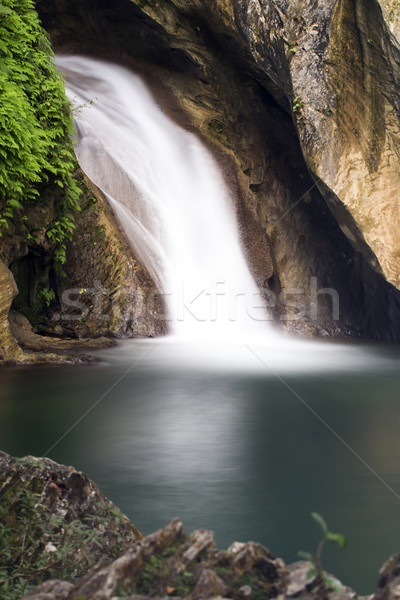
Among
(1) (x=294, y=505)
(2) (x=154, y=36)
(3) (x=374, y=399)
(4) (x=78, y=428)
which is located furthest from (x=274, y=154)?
(1) (x=294, y=505)

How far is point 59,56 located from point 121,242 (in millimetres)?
7841

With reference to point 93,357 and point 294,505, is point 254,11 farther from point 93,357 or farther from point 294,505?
point 294,505

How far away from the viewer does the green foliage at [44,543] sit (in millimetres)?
2889

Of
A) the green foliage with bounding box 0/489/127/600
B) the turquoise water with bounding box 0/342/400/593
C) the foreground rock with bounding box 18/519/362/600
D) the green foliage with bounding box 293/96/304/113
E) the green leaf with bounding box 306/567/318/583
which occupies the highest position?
the green foliage with bounding box 293/96/304/113

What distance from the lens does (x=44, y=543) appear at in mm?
3062

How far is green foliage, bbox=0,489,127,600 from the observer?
2.89m

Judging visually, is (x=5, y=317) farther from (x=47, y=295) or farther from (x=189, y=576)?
(x=189, y=576)

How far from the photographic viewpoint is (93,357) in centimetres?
1068

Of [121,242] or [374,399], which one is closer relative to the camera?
[374,399]

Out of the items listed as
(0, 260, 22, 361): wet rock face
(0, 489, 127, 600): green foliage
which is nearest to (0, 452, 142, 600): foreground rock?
(0, 489, 127, 600): green foliage

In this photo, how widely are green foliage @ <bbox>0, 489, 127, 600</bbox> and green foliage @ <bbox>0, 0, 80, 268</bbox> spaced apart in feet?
23.9

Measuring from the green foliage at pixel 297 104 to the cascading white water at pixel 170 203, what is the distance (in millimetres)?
4043

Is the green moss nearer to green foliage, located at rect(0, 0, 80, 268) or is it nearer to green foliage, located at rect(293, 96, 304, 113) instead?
green foliage, located at rect(0, 0, 80, 268)

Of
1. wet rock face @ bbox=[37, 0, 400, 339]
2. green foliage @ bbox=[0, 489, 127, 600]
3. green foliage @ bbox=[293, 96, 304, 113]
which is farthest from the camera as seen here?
wet rock face @ bbox=[37, 0, 400, 339]
